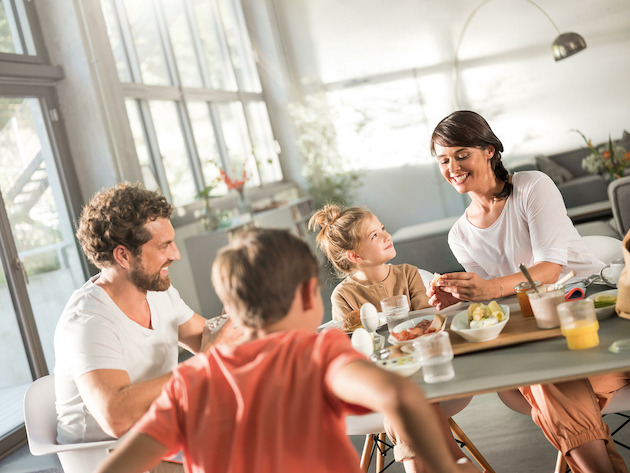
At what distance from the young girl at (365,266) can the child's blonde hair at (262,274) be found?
138cm

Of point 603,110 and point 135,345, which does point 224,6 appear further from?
point 135,345

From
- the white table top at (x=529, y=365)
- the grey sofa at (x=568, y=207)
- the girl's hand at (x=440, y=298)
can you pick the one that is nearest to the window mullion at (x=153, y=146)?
the grey sofa at (x=568, y=207)

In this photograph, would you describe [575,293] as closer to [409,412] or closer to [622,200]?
[409,412]

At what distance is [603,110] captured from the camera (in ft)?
25.5

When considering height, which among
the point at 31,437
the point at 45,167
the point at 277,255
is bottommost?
the point at 31,437

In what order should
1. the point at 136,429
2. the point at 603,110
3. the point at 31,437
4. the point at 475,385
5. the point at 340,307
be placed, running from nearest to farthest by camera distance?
the point at 136,429 < the point at 475,385 < the point at 31,437 < the point at 340,307 < the point at 603,110

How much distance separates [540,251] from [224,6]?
23.0 feet

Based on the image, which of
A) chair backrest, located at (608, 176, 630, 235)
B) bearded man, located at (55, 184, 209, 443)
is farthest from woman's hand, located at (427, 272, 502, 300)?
chair backrest, located at (608, 176, 630, 235)

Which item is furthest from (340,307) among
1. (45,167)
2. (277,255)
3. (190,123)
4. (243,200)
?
(190,123)

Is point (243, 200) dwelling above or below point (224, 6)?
below

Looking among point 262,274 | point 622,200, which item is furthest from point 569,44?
point 262,274

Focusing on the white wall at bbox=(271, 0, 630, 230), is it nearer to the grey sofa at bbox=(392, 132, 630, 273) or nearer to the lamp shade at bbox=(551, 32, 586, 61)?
the grey sofa at bbox=(392, 132, 630, 273)

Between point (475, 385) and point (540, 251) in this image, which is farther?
point (540, 251)

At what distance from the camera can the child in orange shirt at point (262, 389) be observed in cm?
96
